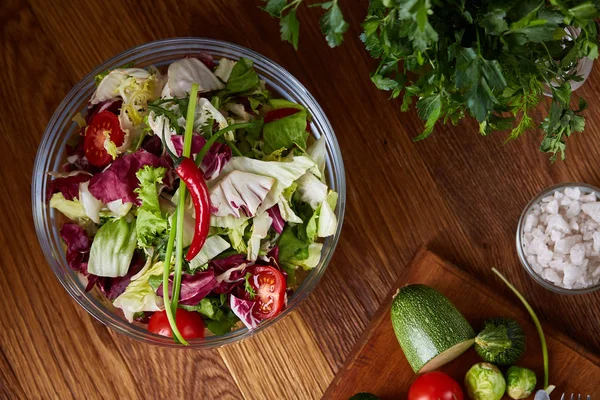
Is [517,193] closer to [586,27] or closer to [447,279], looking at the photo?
[447,279]

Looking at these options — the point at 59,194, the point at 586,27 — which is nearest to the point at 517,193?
the point at 586,27

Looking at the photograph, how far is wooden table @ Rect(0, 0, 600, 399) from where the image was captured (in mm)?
1669

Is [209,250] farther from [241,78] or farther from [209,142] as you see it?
[241,78]

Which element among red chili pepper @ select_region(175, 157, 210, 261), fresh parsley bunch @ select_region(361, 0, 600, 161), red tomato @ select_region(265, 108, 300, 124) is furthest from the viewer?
red tomato @ select_region(265, 108, 300, 124)

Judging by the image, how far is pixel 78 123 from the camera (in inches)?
63.3

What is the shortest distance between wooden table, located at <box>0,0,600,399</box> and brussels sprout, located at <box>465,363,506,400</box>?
21 cm

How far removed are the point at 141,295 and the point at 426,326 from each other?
2.07 ft

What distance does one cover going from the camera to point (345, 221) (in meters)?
1.73

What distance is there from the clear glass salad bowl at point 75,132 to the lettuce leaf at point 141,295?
0.10 metres

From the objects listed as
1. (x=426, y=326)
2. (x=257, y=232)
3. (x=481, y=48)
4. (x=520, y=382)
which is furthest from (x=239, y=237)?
(x=520, y=382)

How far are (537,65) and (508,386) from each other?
0.77m

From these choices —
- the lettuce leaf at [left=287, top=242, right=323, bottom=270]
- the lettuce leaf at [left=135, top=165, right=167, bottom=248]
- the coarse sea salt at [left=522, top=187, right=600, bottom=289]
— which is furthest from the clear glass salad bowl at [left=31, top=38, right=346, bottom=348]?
the coarse sea salt at [left=522, top=187, right=600, bottom=289]

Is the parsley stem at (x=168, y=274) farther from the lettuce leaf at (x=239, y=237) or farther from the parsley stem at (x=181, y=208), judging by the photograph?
the lettuce leaf at (x=239, y=237)

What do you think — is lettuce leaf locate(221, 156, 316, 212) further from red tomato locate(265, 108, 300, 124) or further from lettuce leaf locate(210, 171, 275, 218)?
red tomato locate(265, 108, 300, 124)
